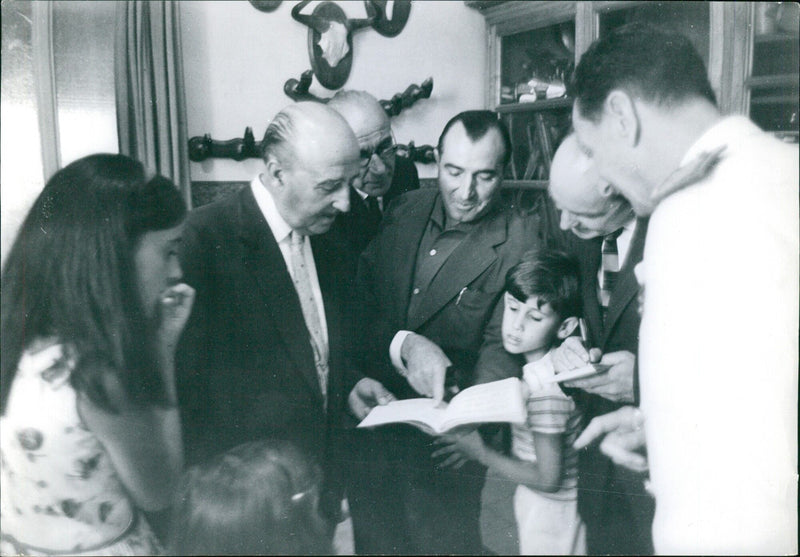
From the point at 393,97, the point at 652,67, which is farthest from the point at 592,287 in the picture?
the point at 393,97

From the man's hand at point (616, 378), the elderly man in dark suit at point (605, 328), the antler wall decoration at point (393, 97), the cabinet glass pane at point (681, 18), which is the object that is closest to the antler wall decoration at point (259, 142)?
the antler wall decoration at point (393, 97)

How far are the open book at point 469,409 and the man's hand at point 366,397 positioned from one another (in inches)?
1.6

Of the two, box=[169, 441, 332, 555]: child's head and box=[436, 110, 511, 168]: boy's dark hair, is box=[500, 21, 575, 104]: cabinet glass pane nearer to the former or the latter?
box=[436, 110, 511, 168]: boy's dark hair

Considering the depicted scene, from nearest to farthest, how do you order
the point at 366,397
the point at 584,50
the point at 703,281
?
1. the point at 703,281
2. the point at 584,50
3. the point at 366,397

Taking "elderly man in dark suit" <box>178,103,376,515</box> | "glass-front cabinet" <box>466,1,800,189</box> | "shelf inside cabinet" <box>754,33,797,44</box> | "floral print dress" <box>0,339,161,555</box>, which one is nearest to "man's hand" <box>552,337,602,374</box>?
"glass-front cabinet" <box>466,1,800,189</box>

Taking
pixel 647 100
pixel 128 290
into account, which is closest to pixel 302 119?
pixel 128 290

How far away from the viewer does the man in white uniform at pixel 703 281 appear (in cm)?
115

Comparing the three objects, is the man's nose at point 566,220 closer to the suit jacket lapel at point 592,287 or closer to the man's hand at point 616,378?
the suit jacket lapel at point 592,287

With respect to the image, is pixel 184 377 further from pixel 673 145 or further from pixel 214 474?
pixel 673 145

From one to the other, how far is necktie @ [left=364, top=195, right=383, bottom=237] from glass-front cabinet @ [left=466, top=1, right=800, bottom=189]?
0.27m

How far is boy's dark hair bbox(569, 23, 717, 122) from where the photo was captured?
3.77 feet

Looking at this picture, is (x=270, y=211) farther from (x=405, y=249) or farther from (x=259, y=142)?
(x=405, y=249)

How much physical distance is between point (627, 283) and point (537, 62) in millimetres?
Result: 468

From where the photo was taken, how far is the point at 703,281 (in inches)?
45.2
